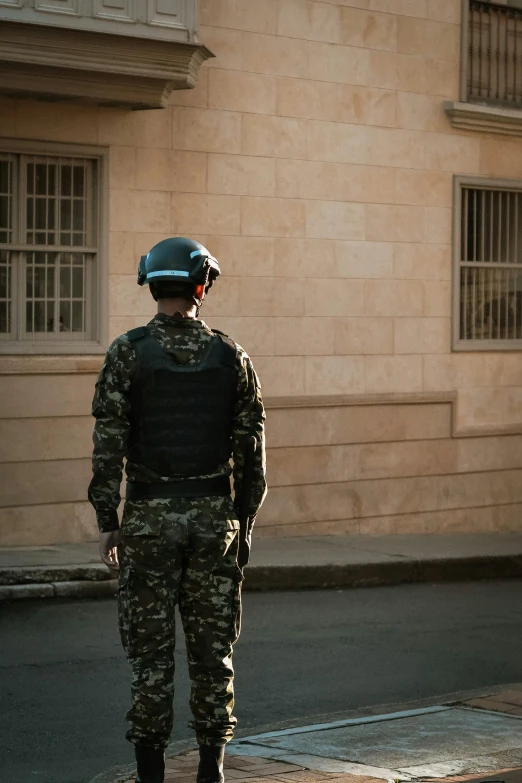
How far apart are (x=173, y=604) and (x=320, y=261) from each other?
9.05 meters

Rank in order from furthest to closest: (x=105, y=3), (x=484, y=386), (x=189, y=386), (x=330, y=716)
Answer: (x=484, y=386)
(x=105, y=3)
(x=330, y=716)
(x=189, y=386)

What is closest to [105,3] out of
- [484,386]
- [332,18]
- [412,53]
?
[332,18]

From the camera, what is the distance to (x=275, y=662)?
332 inches

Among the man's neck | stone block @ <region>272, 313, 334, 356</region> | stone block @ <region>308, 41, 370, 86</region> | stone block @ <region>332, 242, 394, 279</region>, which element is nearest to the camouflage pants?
the man's neck

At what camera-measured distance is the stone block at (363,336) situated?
46.3 feet

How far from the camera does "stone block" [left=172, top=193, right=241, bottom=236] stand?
513 inches

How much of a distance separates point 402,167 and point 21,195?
4.22 m

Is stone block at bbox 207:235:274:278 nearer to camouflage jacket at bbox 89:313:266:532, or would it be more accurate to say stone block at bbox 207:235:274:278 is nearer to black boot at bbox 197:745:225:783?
camouflage jacket at bbox 89:313:266:532

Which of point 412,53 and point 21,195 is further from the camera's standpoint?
point 412,53

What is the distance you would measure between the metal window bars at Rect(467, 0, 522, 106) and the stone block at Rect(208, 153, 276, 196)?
289cm

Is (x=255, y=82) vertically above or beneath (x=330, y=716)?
above

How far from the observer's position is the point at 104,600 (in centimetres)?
1076

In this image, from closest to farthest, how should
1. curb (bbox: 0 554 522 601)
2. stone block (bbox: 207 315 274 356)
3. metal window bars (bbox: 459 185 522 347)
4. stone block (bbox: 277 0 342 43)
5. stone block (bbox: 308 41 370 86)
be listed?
curb (bbox: 0 554 522 601)
stone block (bbox: 207 315 274 356)
stone block (bbox: 277 0 342 43)
stone block (bbox: 308 41 370 86)
metal window bars (bbox: 459 185 522 347)

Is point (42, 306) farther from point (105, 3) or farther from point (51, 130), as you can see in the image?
point (105, 3)
